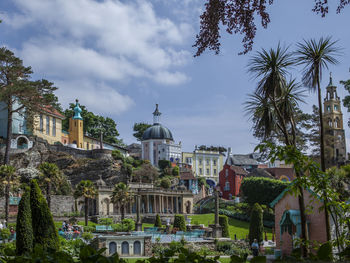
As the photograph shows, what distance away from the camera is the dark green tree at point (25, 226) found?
19672 millimetres

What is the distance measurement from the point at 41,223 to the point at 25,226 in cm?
110

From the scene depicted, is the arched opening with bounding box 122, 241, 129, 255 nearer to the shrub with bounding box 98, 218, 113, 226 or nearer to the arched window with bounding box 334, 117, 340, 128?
the shrub with bounding box 98, 218, 113, 226

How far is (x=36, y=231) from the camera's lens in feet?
63.7

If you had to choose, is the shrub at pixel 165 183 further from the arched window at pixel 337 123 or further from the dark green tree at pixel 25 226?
the dark green tree at pixel 25 226

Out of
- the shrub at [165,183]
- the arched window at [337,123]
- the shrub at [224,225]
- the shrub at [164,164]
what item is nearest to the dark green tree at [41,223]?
the shrub at [224,225]

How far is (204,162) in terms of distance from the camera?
4158 inches

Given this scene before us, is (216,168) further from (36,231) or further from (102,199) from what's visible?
(36,231)

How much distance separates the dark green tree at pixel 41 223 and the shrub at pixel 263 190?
44353 millimetres

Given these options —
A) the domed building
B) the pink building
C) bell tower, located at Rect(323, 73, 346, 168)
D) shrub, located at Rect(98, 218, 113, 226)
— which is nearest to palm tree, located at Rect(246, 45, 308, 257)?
the pink building

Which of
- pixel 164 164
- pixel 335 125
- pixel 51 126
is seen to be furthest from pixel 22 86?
pixel 335 125

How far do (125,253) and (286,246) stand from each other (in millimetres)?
10949

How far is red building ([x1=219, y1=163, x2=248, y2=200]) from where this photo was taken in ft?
266

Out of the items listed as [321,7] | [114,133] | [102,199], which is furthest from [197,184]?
[321,7]

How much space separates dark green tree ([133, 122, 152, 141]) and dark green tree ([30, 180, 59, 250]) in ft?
306
